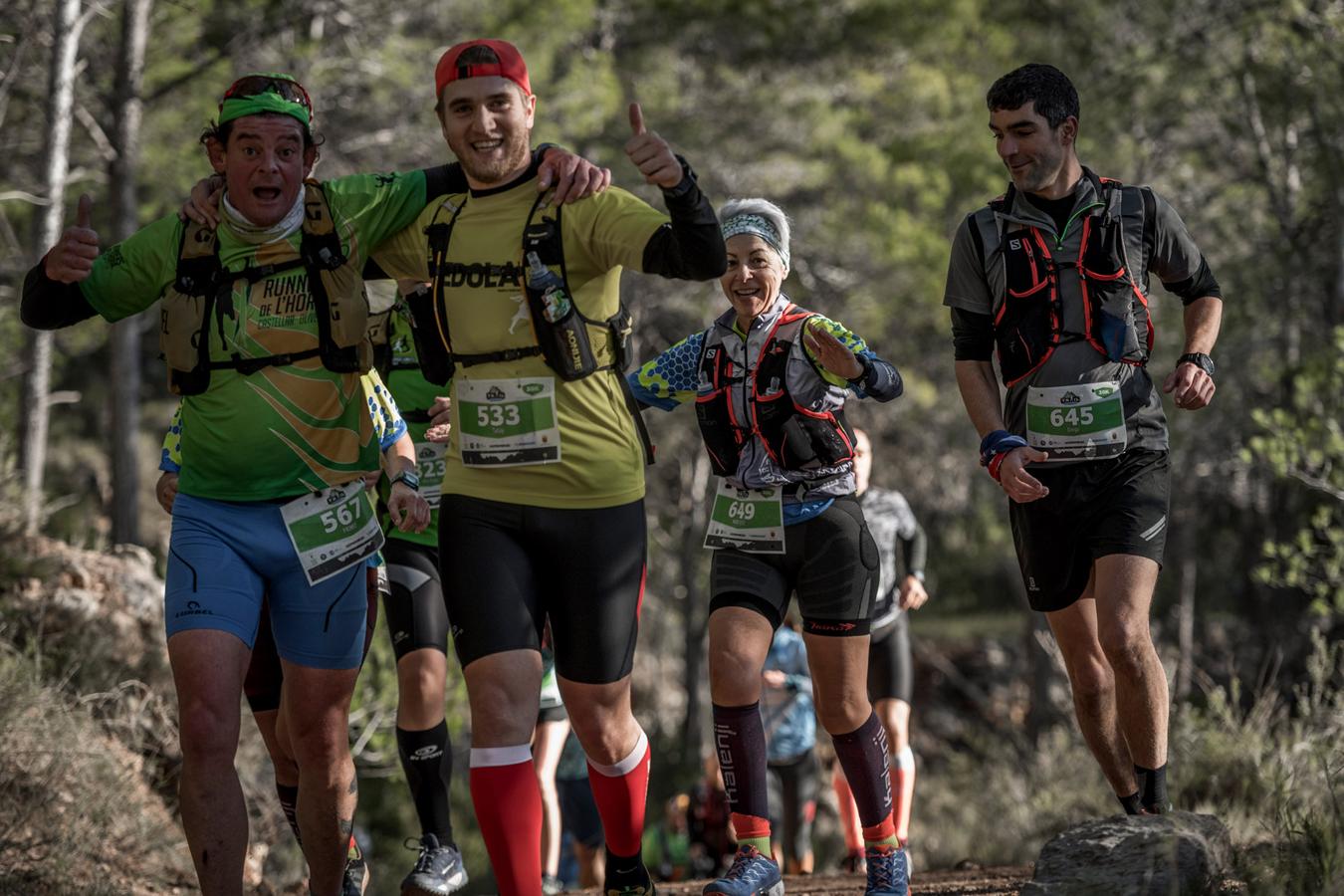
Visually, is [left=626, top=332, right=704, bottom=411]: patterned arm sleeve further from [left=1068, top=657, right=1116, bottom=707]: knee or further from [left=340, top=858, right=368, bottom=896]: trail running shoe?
[left=340, top=858, right=368, bottom=896]: trail running shoe

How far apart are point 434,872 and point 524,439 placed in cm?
160

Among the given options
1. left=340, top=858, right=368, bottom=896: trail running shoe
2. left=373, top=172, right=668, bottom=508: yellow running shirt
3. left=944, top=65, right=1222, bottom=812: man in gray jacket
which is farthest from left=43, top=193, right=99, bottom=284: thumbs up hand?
left=944, top=65, right=1222, bottom=812: man in gray jacket

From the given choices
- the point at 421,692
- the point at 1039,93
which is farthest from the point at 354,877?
the point at 1039,93

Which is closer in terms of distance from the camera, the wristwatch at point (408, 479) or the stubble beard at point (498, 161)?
the stubble beard at point (498, 161)

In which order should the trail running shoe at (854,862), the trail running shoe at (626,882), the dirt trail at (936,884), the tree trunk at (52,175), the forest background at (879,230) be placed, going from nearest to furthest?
1. the trail running shoe at (626,882)
2. the dirt trail at (936,884)
3. the trail running shoe at (854,862)
4. the tree trunk at (52,175)
5. the forest background at (879,230)

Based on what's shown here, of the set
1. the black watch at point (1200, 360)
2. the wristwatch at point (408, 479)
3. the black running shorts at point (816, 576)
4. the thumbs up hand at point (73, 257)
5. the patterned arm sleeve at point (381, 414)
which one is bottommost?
the black running shorts at point (816, 576)

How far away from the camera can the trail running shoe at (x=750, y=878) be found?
4852mm

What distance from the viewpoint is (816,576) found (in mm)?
5215

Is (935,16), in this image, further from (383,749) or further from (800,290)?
(383,749)

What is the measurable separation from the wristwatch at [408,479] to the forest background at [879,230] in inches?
124

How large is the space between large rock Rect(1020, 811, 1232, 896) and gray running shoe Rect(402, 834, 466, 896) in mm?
1754

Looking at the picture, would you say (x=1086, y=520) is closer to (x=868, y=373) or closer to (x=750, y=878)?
(x=868, y=373)

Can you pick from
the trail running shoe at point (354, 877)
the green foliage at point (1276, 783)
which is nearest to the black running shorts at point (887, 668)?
the green foliage at point (1276, 783)

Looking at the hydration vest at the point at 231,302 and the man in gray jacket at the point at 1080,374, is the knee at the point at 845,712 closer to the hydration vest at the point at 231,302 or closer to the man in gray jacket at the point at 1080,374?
the man in gray jacket at the point at 1080,374
